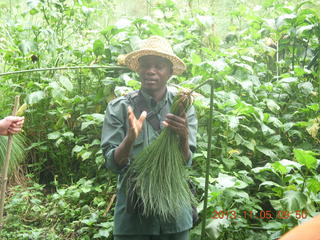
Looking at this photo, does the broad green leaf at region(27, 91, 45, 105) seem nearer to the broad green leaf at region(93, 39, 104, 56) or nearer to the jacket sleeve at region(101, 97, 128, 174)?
the broad green leaf at region(93, 39, 104, 56)

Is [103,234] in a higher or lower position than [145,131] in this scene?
lower

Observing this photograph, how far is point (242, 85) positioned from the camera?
3.19 metres

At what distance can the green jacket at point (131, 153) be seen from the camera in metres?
1.82

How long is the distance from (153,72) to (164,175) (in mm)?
527

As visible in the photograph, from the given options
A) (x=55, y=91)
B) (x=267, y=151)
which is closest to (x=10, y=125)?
(x=55, y=91)

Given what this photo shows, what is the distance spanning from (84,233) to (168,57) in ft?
5.64

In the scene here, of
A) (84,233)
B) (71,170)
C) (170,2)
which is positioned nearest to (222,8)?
(170,2)

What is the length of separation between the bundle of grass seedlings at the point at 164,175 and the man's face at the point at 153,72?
0.69 ft

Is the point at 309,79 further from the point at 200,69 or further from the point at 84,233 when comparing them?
the point at 84,233

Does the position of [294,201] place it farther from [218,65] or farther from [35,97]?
[35,97]

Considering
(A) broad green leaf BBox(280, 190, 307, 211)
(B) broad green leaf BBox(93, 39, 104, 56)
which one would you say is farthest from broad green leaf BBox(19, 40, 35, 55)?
(A) broad green leaf BBox(280, 190, 307, 211)

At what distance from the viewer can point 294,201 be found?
2.06 m
